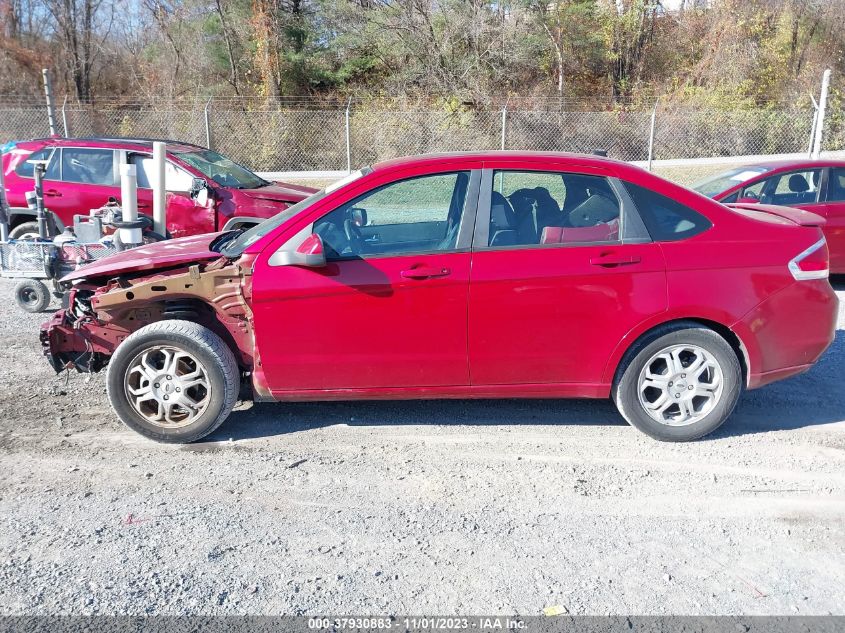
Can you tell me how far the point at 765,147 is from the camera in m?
21.5

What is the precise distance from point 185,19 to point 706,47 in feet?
66.6

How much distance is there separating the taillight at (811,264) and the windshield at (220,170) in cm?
764

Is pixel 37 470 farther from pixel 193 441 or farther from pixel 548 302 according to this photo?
pixel 548 302

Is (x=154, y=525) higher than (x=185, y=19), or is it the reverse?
(x=185, y=19)

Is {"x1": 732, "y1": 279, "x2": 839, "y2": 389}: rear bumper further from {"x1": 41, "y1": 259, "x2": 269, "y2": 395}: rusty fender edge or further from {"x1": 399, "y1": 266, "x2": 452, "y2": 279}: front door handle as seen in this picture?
{"x1": 41, "y1": 259, "x2": 269, "y2": 395}: rusty fender edge

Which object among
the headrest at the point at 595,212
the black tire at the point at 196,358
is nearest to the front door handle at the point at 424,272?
the headrest at the point at 595,212

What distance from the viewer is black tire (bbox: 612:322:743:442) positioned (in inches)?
178

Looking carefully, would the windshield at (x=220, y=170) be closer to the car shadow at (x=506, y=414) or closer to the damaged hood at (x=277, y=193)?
the damaged hood at (x=277, y=193)

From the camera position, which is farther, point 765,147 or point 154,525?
point 765,147

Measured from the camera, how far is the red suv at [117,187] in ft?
32.1

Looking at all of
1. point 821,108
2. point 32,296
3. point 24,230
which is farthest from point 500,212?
point 821,108

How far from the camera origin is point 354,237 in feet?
15.1

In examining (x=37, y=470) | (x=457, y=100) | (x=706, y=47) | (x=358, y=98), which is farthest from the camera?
(x=706, y=47)

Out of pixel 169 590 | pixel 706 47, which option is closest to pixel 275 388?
pixel 169 590
